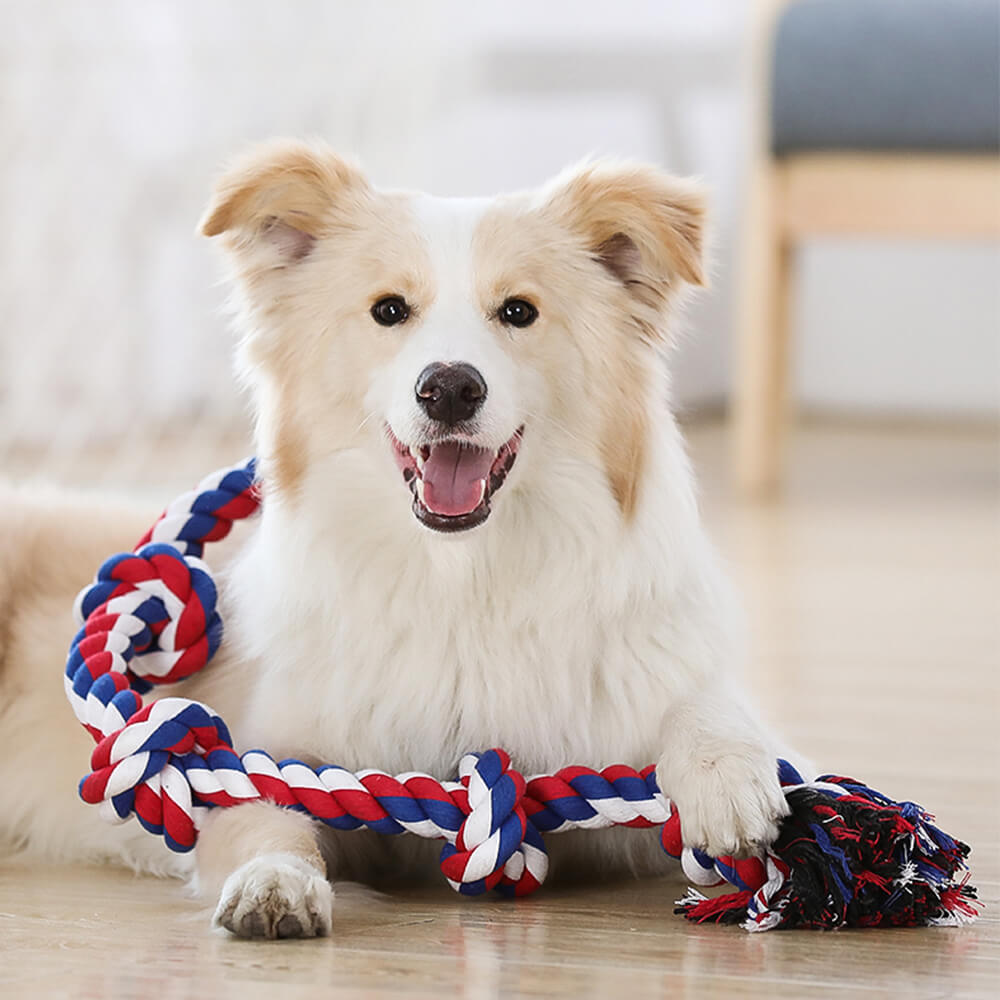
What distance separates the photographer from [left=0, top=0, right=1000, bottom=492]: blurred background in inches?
169

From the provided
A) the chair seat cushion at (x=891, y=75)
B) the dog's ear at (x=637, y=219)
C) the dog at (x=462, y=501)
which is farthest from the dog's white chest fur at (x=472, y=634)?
the chair seat cushion at (x=891, y=75)

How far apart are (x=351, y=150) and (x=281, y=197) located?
86.2 inches

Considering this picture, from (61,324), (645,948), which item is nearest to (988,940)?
(645,948)

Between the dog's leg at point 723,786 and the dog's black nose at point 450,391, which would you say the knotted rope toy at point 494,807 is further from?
the dog's black nose at point 450,391

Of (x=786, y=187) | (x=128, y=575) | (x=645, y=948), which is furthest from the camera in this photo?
(x=786, y=187)

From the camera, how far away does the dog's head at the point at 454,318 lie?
145 centimetres

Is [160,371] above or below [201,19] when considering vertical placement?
below

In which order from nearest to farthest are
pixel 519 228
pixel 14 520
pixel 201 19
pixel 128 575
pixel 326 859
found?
1. pixel 326 859
2. pixel 519 228
3. pixel 128 575
4. pixel 14 520
5. pixel 201 19

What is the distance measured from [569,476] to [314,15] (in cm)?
356

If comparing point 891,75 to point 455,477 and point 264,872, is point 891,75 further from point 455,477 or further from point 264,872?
point 264,872

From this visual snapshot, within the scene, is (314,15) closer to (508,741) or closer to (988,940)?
(508,741)

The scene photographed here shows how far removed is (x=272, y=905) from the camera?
1.23m

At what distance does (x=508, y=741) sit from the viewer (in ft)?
4.77

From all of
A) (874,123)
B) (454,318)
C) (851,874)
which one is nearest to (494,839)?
(851,874)
